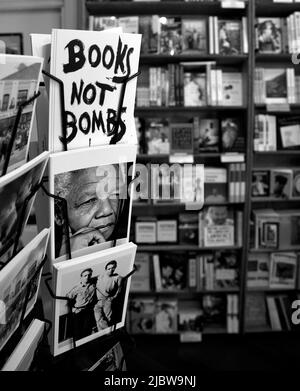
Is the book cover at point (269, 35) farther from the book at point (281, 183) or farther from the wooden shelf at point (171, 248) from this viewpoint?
the wooden shelf at point (171, 248)

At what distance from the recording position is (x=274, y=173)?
2705 millimetres

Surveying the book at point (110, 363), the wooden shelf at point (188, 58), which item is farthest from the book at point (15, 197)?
the wooden shelf at point (188, 58)

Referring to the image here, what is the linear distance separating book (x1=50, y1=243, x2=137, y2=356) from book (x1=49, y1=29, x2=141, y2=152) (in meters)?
0.25

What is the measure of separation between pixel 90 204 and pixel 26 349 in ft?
1.02

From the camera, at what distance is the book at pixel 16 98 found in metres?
0.61

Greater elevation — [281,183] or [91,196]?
[281,183]

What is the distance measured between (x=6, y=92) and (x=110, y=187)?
33 cm

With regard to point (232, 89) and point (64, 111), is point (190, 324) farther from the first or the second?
point (64, 111)

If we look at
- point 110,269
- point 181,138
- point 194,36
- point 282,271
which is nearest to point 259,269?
point 282,271

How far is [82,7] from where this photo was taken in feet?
8.00

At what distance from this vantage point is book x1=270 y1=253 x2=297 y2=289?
2744 millimetres

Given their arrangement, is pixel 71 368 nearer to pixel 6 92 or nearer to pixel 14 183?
pixel 14 183

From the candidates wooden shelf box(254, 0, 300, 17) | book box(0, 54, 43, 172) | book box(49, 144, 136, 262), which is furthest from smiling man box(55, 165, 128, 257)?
wooden shelf box(254, 0, 300, 17)

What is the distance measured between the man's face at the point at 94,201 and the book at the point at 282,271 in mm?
2118
